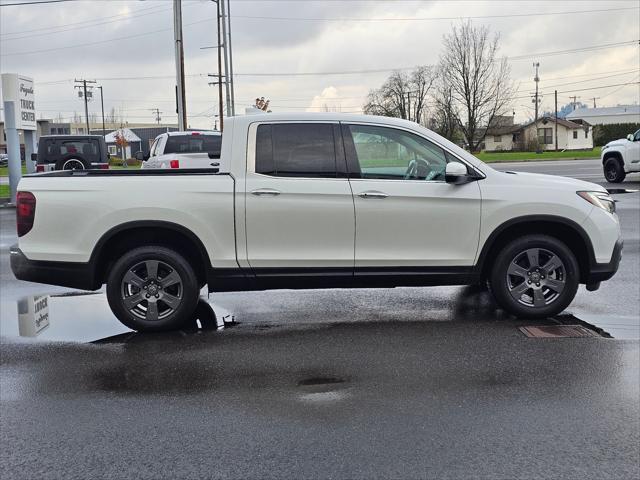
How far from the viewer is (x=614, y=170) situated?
22297 millimetres

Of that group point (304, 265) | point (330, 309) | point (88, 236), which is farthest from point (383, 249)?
point (88, 236)

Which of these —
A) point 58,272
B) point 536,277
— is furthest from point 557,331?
point 58,272

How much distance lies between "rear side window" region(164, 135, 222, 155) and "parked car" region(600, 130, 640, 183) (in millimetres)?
12833

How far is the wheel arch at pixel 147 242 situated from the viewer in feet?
19.8

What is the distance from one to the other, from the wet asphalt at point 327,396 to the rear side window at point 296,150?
4.69 feet

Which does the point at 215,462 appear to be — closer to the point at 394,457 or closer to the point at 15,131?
the point at 394,457

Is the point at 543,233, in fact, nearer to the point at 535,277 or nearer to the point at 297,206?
the point at 535,277

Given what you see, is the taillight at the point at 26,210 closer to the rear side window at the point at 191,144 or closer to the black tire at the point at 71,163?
→ the rear side window at the point at 191,144

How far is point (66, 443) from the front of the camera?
386 centimetres

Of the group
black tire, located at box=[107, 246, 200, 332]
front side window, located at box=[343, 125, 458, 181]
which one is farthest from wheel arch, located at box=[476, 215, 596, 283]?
black tire, located at box=[107, 246, 200, 332]

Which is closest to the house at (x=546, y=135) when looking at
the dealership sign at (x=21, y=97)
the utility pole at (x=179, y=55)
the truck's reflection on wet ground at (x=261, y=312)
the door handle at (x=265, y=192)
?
the utility pole at (x=179, y=55)

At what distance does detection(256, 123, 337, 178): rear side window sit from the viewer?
6.16 metres

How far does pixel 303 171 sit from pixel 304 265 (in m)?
0.84

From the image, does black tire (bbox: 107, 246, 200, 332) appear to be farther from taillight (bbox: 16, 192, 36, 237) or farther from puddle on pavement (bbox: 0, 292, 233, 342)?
taillight (bbox: 16, 192, 36, 237)
